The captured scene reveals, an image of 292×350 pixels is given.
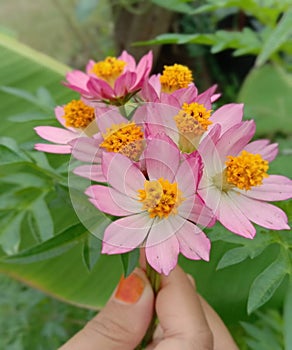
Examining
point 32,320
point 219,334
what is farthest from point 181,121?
point 32,320

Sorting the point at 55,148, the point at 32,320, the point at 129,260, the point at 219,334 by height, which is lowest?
the point at 32,320

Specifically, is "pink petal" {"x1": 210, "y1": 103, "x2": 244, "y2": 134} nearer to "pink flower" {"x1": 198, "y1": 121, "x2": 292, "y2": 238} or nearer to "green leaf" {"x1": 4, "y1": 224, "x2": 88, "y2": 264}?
"pink flower" {"x1": 198, "y1": 121, "x2": 292, "y2": 238}

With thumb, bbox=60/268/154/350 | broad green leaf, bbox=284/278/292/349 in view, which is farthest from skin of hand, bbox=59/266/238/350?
broad green leaf, bbox=284/278/292/349

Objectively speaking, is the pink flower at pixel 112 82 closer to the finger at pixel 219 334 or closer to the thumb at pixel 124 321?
the thumb at pixel 124 321

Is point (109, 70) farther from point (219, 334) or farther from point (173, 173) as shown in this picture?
point (219, 334)

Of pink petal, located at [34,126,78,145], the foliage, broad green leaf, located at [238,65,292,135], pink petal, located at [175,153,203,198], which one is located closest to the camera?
pink petal, located at [175,153,203,198]

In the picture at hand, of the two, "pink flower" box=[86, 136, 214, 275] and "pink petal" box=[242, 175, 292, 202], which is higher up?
"pink flower" box=[86, 136, 214, 275]
